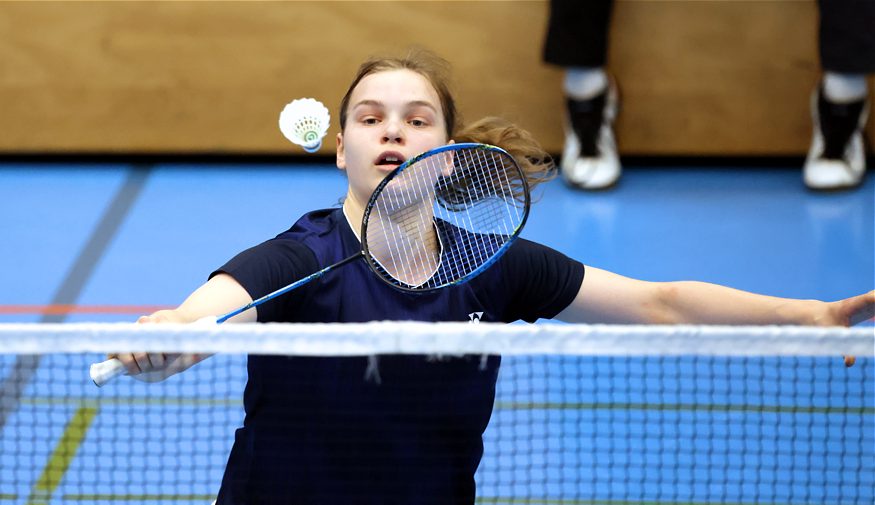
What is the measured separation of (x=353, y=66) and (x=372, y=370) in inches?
146

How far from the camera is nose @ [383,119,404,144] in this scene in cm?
230

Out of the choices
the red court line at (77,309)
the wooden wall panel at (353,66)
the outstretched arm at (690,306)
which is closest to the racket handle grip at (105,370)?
the outstretched arm at (690,306)

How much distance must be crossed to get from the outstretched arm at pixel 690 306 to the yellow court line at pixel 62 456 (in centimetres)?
158

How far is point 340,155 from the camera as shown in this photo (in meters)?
2.47

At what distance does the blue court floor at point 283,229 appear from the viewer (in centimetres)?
379

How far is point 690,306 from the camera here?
237 centimetres

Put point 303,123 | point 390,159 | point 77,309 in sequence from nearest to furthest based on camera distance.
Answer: point 390,159 → point 303,123 → point 77,309

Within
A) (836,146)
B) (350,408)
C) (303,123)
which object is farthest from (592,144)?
(350,408)

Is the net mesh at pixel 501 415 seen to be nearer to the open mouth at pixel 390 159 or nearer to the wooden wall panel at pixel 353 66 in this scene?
the open mouth at pixel 390 159

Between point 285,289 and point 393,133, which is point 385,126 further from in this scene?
point 285,289

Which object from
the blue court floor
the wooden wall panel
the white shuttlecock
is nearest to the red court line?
the blue court floor

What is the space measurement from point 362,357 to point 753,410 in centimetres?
195

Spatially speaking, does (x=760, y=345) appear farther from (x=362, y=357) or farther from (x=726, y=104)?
(x=726, y=104)

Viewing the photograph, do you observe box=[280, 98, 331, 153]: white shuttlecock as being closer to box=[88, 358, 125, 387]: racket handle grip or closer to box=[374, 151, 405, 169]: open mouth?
box=[374, 151, 405, 169]: open mouth
